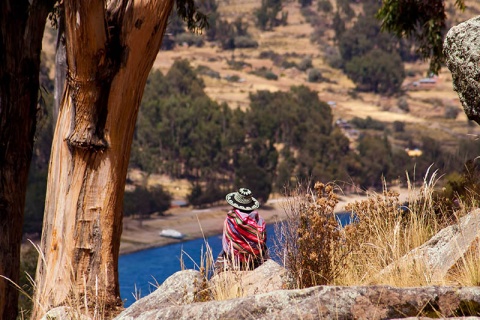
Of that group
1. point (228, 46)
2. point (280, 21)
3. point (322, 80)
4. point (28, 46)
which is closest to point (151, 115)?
point (322, 80)

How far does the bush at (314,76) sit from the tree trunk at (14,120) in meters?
83.0

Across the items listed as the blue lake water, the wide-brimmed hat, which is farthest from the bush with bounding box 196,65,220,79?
the wide-brimmed hat

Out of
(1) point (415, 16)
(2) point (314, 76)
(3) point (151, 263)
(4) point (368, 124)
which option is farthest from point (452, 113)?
(1) point (415, 16)

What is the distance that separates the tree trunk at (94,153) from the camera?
5.88 m

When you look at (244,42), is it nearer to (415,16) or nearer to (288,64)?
(288,64)

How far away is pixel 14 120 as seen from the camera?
6.95 meters

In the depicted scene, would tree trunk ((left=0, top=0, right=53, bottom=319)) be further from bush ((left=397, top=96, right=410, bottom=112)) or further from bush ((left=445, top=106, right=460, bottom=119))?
bush ((left=397, top=96, right=410, bottom=112))

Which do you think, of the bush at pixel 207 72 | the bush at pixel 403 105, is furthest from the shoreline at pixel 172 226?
the bush at pixel 403 105

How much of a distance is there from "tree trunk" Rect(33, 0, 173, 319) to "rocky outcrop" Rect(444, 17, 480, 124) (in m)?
2.27

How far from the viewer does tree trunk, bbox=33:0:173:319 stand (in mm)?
5883

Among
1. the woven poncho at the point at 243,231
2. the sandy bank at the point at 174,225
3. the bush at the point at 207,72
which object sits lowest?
the sandy bank at the point at 174,225

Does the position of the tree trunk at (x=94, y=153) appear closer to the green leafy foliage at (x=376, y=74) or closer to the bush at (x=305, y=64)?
the green leafy foliage at (x=376, y=74)

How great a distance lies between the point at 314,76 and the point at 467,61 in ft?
280

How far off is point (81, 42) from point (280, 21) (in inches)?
4215
